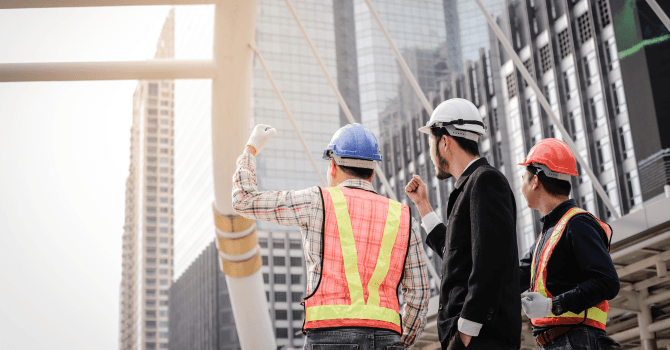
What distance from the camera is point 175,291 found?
334 ft

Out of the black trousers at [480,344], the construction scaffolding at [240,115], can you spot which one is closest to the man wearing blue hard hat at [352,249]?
the black trousers at [480,344]

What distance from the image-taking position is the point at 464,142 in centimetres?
331

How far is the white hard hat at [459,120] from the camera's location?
130 inches

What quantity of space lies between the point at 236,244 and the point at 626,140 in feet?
165

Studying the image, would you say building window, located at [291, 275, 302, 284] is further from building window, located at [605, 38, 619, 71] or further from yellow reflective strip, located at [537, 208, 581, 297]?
yellow reflective strip, located at [537, 208, 581, 297]

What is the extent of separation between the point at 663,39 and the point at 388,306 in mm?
56429

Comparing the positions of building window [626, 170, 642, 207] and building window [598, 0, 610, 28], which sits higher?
building window [598, 0, 610, 28]

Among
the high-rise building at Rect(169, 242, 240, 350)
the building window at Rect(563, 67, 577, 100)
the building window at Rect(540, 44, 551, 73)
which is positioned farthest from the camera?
the high-rise building at Rect(169, 242, 240, 350)

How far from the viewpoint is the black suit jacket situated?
2707mm

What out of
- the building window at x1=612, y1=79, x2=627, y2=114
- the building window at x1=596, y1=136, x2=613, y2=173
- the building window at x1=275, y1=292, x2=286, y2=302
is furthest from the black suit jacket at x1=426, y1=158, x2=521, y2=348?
the building window at x1=275, y1=292, x2=286, y2=302

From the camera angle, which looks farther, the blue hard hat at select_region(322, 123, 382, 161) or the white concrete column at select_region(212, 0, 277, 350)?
the white concrete column at select_region(212, 0, 277, 350)

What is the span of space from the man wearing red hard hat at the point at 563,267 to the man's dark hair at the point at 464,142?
19.7 inches

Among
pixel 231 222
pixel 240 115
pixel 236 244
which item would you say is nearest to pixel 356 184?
pixel 240 115

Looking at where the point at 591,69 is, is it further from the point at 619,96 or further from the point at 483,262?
the point at 483,262
